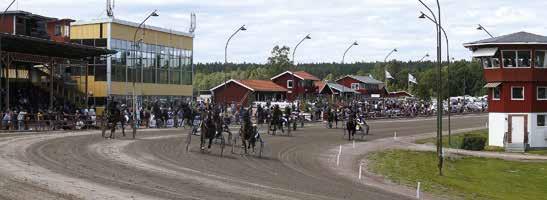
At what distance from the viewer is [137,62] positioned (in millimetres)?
77188

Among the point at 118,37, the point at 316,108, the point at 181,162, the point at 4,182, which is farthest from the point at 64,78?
the point at 4,182

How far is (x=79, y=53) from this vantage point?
54.2m

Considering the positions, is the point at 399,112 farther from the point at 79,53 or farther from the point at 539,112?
the point at 79,53

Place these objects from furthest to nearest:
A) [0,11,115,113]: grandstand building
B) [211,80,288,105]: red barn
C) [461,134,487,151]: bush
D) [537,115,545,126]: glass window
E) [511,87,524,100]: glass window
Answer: [211,80,288,105]: red barn < [511,87,524,100]: glass window < [537,115,545,126]: glass window < [461,134,487,151]: bush < [0,11,115,113]: grandstand building

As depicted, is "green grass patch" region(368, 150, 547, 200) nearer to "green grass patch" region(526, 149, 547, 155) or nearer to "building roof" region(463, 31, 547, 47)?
"green grass patch" region(526, 149, 547, 155)

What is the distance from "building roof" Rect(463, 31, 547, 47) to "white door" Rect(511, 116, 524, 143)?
585 centimetres

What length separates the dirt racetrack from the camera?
1741cm

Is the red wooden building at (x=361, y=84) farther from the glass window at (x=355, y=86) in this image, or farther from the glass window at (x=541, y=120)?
the glass window at (x=541, y=120)

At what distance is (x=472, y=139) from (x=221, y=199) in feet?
127

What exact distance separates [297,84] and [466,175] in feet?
281

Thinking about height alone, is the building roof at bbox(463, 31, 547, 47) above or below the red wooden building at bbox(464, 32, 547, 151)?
above

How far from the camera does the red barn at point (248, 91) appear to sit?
347ft

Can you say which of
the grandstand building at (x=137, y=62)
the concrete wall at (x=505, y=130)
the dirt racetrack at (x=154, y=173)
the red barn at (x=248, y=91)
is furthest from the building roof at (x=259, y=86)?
the dirt racetrack at (x=154, y=173)

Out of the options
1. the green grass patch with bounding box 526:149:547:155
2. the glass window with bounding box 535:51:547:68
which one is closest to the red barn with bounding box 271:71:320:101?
the glass window with bounding box 535:51:547:68
